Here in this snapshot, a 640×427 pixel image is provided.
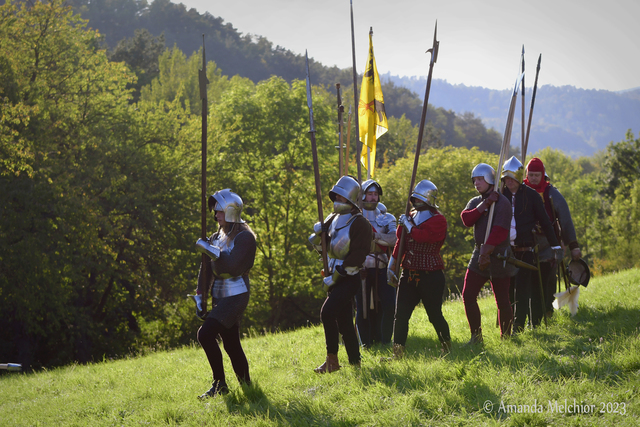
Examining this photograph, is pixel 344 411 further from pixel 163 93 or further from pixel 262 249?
pixel 163 93

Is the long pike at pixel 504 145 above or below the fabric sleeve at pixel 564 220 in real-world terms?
above

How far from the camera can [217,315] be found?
5152 mm

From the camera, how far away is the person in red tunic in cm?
575

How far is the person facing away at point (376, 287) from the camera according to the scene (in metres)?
6.84

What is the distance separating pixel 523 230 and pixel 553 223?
833 mm

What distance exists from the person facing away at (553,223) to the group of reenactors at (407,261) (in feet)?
0.05

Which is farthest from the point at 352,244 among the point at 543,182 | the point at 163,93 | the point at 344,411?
the point at 163,93

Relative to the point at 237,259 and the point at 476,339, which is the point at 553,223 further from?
the point at 237,259

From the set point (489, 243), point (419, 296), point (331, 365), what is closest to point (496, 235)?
point (489, 243)

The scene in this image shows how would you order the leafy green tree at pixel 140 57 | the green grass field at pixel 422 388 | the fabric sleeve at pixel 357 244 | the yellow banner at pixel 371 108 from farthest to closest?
the leafy green tree at pixel 140 57, the yellow banner at pixel 371 108, the fabric sleeve at pixel 357 244, the green grass field at pixel 422 388

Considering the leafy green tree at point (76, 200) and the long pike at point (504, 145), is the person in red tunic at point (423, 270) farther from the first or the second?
the leafy green tree at point (76, 200)

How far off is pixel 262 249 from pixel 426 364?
19.2m

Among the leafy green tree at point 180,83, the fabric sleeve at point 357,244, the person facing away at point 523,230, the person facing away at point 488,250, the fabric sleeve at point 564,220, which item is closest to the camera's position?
the fabric sleeve at point 357,244

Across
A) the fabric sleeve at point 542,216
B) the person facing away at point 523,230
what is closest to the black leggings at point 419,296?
the person facing away at point 523,230
